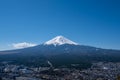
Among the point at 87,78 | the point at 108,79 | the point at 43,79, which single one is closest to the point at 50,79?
the point at 43,79

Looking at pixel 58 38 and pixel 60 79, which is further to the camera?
pixel 58 38

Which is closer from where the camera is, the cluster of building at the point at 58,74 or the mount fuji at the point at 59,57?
the cluster of building at the point at 58,74

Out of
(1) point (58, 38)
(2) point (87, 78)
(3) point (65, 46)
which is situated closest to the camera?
(2) point (87, 78)

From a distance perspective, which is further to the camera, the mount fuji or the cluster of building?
the mount fuji

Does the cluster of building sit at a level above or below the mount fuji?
A: below

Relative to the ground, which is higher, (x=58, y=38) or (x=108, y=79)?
(x=58, y=38)

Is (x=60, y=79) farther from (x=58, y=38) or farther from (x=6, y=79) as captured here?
(x=58, y=38)

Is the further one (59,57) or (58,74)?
(59,57)

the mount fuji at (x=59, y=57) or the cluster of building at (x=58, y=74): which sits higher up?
the mount fuji at (x=59, y=57)

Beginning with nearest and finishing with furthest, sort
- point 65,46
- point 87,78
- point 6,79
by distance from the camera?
point 6,79
point 87,78
point 65,46

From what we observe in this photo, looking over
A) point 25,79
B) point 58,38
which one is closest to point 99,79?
point 25,79

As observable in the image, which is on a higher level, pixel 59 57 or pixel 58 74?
pixel 59 57
